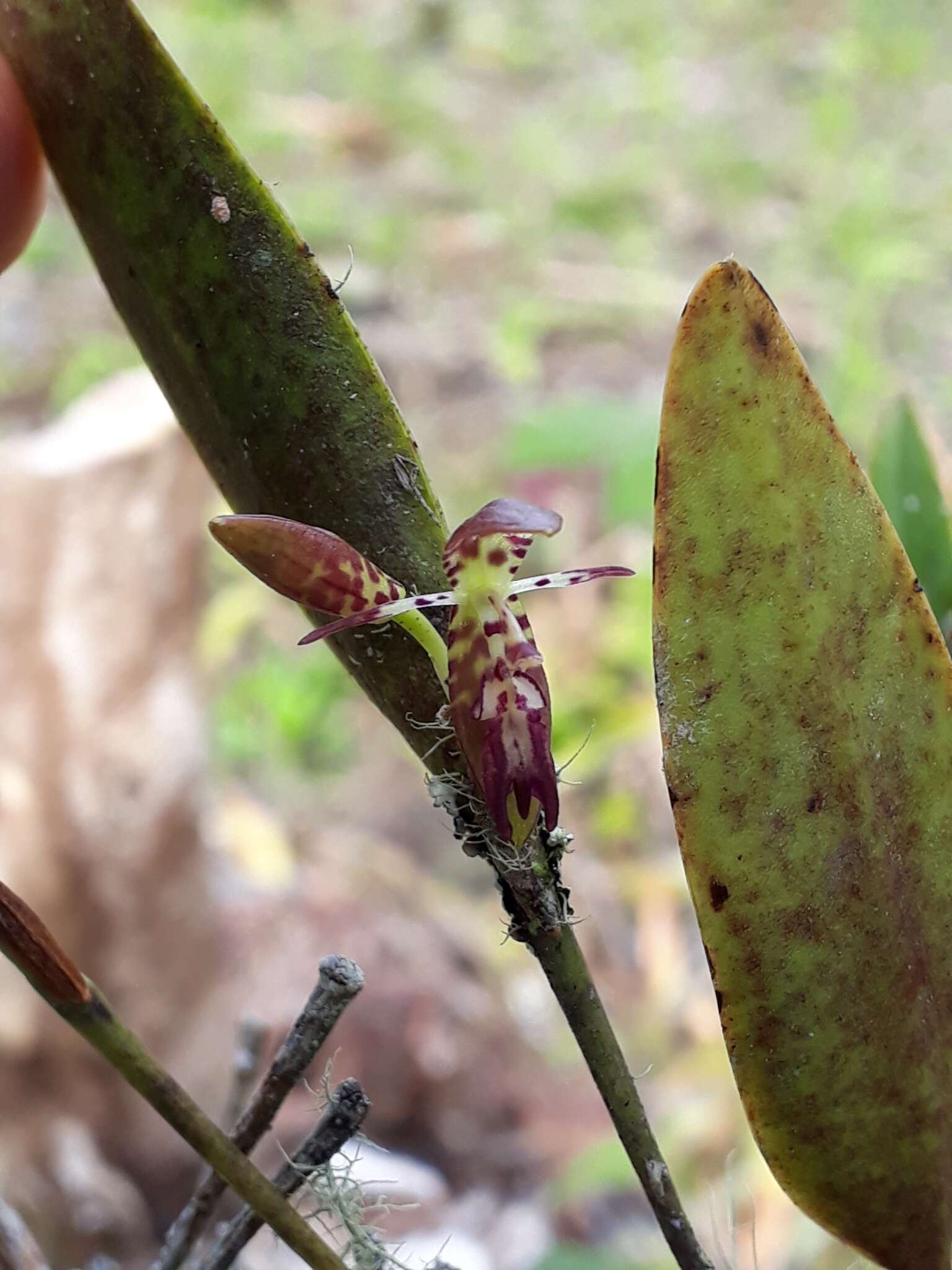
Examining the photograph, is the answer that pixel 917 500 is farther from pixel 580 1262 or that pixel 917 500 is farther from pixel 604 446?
pixel 604 446

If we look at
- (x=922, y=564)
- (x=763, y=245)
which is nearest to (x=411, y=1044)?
(x=922, y=564)

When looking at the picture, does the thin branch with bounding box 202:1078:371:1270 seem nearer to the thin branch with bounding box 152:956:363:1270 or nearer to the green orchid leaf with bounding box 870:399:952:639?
the thin branch with bounding box 152:956:363:1270

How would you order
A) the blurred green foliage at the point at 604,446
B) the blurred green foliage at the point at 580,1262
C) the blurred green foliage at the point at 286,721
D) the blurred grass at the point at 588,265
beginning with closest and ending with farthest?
the blurred green foliage at the point at 580,1262
the blurred green foliage at the point at 604,446
the blurred grass at the point at 588,265
the blurred green foliage at the point at 286,721

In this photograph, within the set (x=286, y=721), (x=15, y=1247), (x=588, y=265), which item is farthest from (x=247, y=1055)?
(x=588, y=265)

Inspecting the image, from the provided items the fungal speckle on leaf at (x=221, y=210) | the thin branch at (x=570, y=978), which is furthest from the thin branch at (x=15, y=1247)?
the fungal speckle on leaf at (x=221, y=210)

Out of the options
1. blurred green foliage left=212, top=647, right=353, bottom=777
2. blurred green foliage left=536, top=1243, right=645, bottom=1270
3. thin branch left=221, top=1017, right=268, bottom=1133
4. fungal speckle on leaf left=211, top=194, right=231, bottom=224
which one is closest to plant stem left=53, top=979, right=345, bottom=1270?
thin branch left=221, top=1017, right=268, bottom=1133

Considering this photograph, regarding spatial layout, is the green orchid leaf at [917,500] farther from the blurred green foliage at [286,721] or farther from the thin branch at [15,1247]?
the blurred green foliage at [286,721]

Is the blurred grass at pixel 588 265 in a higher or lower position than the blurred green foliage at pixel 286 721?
higher
